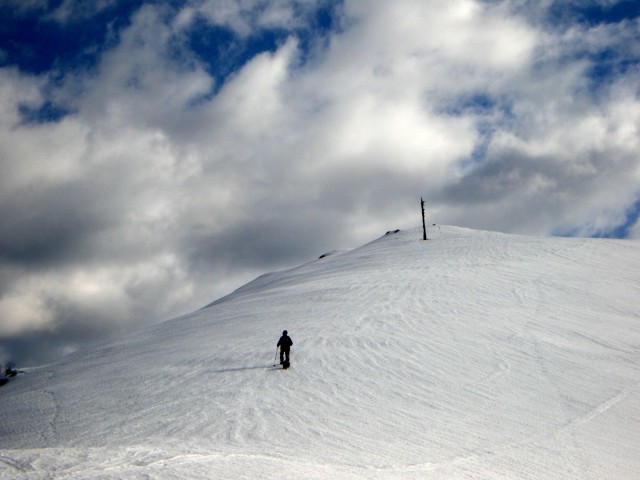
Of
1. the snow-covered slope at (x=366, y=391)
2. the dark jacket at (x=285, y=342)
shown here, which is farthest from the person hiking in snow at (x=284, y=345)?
the snow-covered slope at (x=366, y=391)

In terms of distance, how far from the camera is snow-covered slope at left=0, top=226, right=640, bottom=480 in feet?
36.7

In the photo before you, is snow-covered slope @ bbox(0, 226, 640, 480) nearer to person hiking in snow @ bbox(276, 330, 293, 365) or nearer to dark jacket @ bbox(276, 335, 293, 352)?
person hiking in snow @ bbox(276, 330, 293, 365)

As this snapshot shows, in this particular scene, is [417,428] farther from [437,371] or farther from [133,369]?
[133,369]

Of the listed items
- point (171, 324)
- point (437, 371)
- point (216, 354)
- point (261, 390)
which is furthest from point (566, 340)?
point (171, 324)

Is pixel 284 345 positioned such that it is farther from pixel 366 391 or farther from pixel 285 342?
pixel 366 391

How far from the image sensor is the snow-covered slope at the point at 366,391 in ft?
36.7

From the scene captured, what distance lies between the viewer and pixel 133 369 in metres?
21.4

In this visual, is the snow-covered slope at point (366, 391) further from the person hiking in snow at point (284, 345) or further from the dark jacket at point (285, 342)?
the dark jacket at point (285, 342)

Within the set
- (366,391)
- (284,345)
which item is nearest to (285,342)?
(284,345)

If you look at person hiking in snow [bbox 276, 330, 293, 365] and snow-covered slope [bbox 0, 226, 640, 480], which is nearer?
snow-covered slope [bbox 0, 226, 640, 480]

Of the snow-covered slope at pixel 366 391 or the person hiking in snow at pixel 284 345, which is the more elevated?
the person hiking in snow at pixel 284 345

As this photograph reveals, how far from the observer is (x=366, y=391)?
15.9 metres

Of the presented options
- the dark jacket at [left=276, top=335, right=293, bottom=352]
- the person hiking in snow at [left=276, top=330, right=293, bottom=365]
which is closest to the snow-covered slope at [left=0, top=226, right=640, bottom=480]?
the person hiking in snow at [left=276, top=330, right=293, bottom=365]

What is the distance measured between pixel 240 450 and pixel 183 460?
7.77 ft
